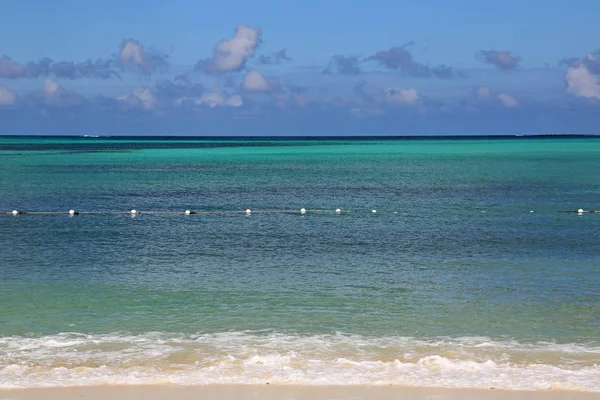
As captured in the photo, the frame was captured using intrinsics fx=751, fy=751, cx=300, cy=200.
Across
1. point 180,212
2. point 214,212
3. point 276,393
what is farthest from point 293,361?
point 214,212

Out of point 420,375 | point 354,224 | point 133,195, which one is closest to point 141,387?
point 420,375

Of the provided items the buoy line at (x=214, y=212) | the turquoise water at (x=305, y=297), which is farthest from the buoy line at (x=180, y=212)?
the turquoise water at (x=305, y=297)

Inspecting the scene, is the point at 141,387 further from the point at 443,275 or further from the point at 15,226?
the point at 15,226

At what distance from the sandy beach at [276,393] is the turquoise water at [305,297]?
31 centimetres

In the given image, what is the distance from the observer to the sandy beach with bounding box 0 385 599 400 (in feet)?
37.3

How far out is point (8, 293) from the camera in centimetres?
1848

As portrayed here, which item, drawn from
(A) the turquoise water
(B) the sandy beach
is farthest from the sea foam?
(B) the sandy beach

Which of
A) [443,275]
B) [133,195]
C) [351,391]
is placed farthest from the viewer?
[133,195]

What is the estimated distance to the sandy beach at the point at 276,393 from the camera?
11.4 meters

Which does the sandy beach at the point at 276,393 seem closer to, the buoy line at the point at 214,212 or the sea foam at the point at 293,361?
the sea foam at the point at 293,361

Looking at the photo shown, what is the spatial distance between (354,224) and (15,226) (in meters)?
14.2

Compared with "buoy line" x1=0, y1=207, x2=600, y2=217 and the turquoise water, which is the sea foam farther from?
"buoy line" x1=0, y1=207, x2=600, y2=217

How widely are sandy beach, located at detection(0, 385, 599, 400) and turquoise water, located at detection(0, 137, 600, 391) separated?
1.02ft

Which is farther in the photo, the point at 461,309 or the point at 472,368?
the point at 461,309
